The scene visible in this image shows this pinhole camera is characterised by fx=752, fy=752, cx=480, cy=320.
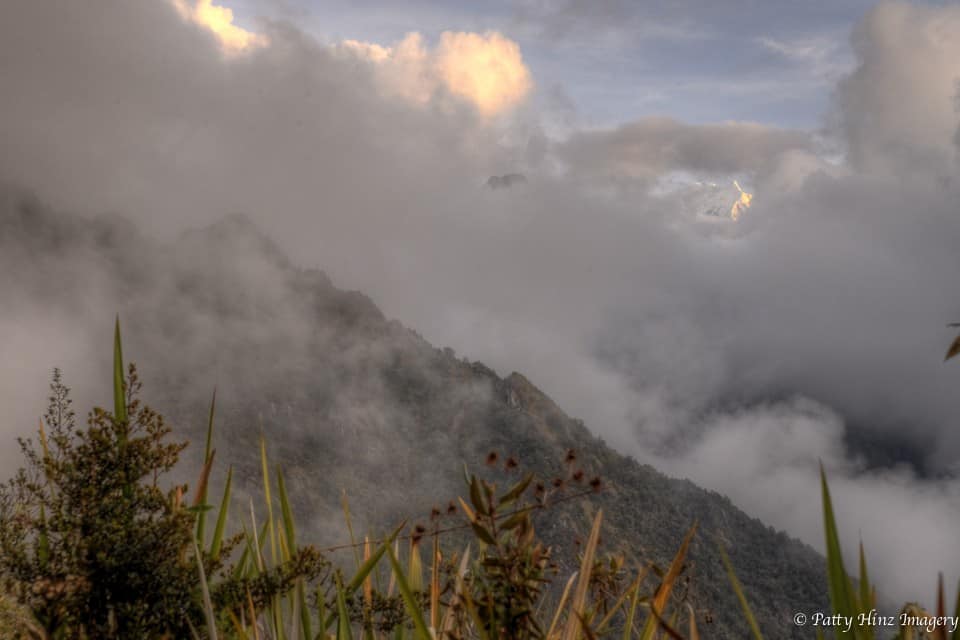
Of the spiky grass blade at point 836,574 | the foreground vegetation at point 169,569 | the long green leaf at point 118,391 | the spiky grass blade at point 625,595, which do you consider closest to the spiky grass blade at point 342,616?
the foreground vegetation at point 169,569

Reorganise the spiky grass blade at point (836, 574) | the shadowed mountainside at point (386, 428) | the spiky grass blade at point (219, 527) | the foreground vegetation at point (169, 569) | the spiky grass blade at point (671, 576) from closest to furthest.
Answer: the spiky grass blade at point (836, 574)
the spiky grass blade at point (671, 576)
the foreground vegetation at point (169, 569)
the spiky grass blade at point (219, 527)
the shadowed mountainside at point (386, 428)

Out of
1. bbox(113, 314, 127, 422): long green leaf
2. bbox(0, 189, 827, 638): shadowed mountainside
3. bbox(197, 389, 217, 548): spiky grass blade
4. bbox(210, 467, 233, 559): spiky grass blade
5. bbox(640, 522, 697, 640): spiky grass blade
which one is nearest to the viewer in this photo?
bbox(640, 522, 697, 640): spiky grass blade

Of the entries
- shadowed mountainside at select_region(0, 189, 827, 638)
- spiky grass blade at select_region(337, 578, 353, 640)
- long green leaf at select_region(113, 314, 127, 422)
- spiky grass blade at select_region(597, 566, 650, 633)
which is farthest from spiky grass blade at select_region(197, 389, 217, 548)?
shadowed mountainside at select_region(0, 189, 827, 638)

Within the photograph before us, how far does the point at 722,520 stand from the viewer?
13662cm

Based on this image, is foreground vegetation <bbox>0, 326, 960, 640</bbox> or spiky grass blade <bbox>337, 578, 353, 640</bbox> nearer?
foreground vegetation <bbox>0, 326, 960, 640</bbox>

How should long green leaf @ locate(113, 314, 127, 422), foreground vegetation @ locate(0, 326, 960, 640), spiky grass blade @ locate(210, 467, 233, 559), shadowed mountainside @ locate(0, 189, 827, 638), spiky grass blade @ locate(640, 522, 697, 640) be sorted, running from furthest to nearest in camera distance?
shadowed mountainside @ locate(0, 189, 827, 638) → spiky grass blade @ locate(210, 467, 233, 559) → long green leaf @ locate(113, 314, 127, 422) → foreground vegetation @ locate(0, 326, 960, 640) → spiky grass blade @ locate(640, 522, 697, 640)

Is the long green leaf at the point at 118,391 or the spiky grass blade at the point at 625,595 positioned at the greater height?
the long green leaf at the point at 118,391

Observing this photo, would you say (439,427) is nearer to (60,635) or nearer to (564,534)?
(564,534)

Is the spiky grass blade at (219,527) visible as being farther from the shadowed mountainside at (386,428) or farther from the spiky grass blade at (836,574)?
the shadowed mountainside at (386,428)

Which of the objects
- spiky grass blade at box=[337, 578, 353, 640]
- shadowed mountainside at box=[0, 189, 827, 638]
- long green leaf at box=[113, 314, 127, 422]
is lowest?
spiky grass blade at box=[337, 578, 353, 640]

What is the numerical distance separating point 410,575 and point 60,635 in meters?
1.41

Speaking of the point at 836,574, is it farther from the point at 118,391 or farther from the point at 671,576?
the point at 118,391

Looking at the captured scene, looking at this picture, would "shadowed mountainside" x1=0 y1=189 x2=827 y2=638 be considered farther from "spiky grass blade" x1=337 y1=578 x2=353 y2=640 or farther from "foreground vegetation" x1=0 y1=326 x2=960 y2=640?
"spiky grass blade" x1=337 y1=578 x2=353 y2=640

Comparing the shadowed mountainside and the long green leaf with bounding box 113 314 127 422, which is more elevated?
the shadowed mountainside
